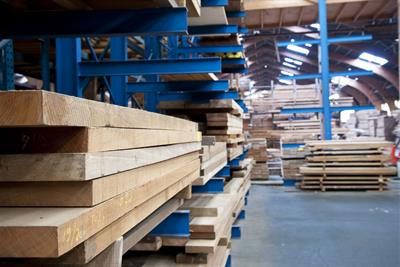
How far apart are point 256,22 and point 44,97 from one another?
15.4 m

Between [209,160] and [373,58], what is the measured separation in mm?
20721

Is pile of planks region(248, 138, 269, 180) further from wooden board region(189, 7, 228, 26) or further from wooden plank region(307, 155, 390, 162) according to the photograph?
wooden board region(189, 7, 228, 26)

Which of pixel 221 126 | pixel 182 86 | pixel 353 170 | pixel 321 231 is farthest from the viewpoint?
pixel 353 170

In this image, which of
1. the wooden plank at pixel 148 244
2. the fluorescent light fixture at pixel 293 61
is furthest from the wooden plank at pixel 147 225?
the fluorescent light fixture at pixel 293 61

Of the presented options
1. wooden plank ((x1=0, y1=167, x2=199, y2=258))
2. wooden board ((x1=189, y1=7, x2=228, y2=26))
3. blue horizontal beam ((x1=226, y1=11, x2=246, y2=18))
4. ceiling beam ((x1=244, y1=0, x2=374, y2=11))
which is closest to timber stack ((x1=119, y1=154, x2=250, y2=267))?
wooden plank ((x1=0, y1=167, x2=199, y2=258))

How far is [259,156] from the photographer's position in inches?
586

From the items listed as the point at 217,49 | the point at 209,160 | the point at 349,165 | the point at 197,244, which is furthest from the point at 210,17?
the point at 349,165

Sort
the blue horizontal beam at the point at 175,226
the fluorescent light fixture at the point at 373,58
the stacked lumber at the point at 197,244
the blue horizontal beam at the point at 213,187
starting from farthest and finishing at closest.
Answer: the fluorescent light fixture at the point at 373,58
the blue horizontal beam at the point at 213,187
the stacked lumber at the point at 197,244
the blue horizontal beam at the point at 175,226

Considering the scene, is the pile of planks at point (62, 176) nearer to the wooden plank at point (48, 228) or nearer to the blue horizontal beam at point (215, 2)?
the wooden plank at point (48, 228)

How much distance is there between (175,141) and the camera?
2.45m

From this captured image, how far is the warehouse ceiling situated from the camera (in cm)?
1452

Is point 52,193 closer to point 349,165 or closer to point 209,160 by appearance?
point 209,160

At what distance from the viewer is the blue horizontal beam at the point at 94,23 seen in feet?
9.45

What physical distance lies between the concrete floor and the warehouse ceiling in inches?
140
